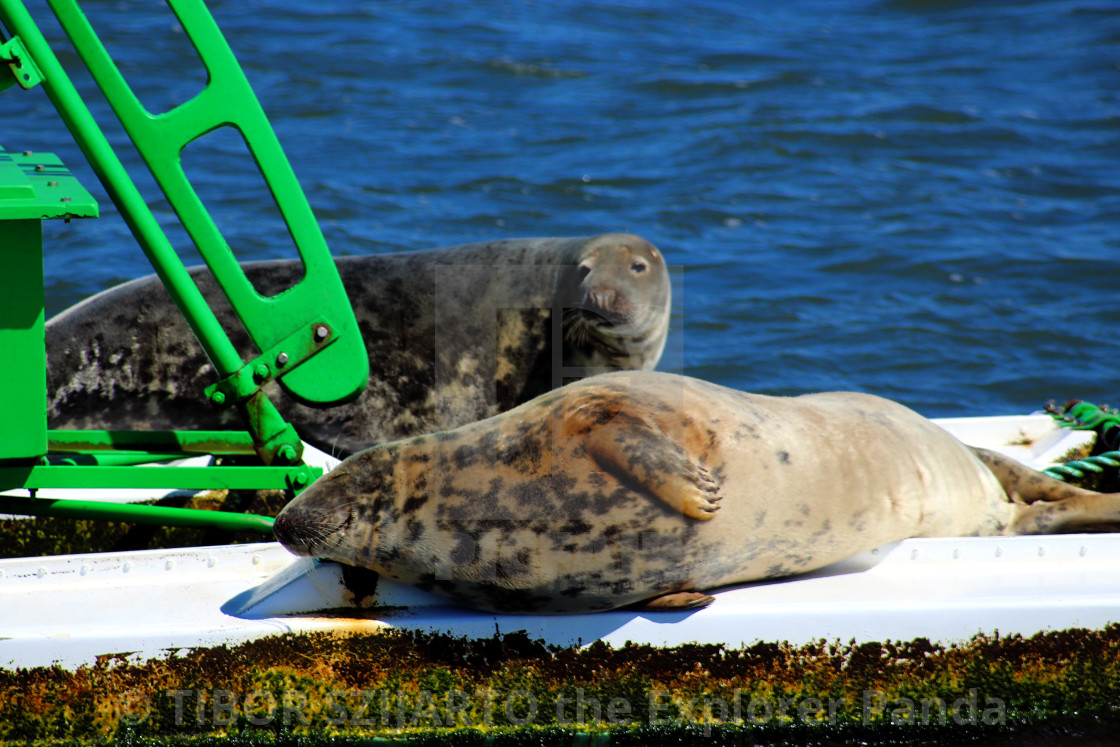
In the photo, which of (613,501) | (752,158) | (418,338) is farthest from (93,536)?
(752,158)

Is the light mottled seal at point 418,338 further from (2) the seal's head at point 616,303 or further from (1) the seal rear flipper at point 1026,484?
(1) the seal rear flipper at point 1026,484

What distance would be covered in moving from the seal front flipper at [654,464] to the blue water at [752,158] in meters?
1.97

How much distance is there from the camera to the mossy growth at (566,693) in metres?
2.78

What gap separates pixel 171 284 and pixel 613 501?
4.49 ft

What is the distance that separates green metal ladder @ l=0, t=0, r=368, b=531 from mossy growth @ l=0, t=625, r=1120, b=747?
0.64 m

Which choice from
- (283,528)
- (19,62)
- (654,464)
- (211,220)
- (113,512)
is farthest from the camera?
(113,512)

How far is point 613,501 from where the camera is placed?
2.88 m

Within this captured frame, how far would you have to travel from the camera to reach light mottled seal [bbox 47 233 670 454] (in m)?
4.64

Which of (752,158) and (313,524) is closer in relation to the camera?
(313,524)

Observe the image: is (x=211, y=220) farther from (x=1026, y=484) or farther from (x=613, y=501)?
(x=1026, y=484)

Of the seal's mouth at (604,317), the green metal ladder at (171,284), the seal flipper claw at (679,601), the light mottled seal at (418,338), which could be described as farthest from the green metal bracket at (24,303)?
the seal's mouth at (604,317)

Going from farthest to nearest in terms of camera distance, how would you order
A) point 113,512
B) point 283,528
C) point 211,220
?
point 113,512 < point 211,220 < point 283,528

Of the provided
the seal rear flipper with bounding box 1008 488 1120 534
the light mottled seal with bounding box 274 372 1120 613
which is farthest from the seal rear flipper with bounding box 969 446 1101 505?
the light mottled seal with bounding box 274 372 1120 613

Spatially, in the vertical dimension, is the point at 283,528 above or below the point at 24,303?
below
